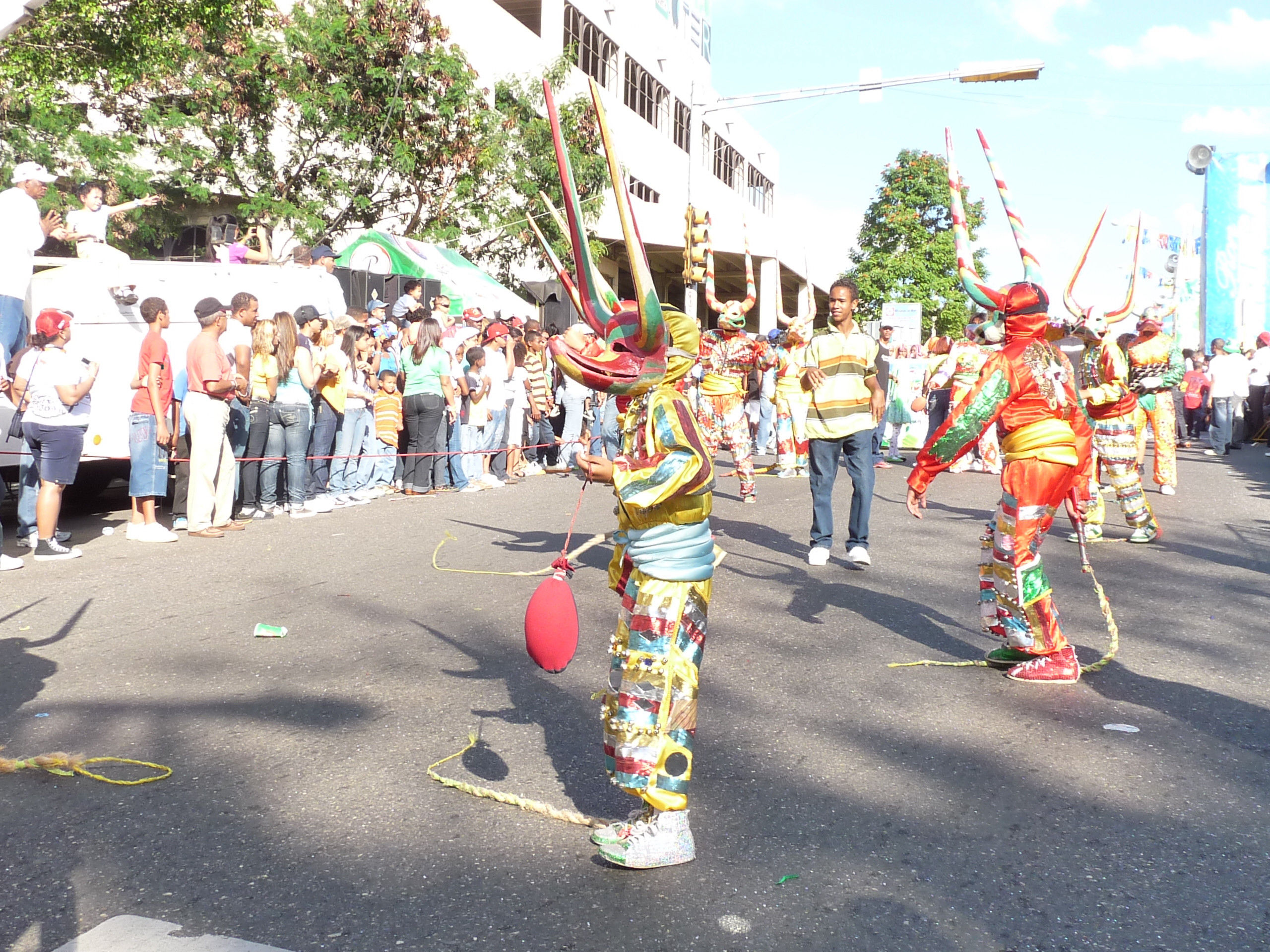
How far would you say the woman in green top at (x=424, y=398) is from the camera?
12.3 m

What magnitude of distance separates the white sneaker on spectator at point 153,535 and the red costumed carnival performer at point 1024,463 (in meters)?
6.47

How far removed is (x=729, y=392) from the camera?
484 inches

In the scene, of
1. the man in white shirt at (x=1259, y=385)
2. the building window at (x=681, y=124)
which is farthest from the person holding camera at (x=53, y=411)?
the building window at (x=681, y=124)

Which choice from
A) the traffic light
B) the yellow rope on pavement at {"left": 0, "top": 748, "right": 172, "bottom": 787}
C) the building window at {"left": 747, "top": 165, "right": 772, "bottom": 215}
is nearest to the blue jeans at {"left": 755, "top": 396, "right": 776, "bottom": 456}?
the traffic light

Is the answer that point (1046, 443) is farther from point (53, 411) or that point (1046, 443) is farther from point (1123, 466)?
point (53, 411)

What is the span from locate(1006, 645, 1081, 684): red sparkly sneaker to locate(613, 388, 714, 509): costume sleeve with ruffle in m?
2.73

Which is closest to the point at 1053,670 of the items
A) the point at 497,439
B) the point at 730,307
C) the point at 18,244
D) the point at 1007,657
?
the point at 1007,657

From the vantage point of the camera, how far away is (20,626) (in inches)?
251

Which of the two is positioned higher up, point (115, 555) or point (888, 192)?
point (888, 192)

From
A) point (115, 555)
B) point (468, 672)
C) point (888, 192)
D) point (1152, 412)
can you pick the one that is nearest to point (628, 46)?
point (888, 192)

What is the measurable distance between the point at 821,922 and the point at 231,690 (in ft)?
10.5

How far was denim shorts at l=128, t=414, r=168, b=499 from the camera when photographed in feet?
30.3

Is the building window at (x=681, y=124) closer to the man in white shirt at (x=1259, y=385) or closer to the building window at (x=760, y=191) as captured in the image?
the building window at (x=760, y=191)

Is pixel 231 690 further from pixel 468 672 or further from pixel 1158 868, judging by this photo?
pixel 1158 868
